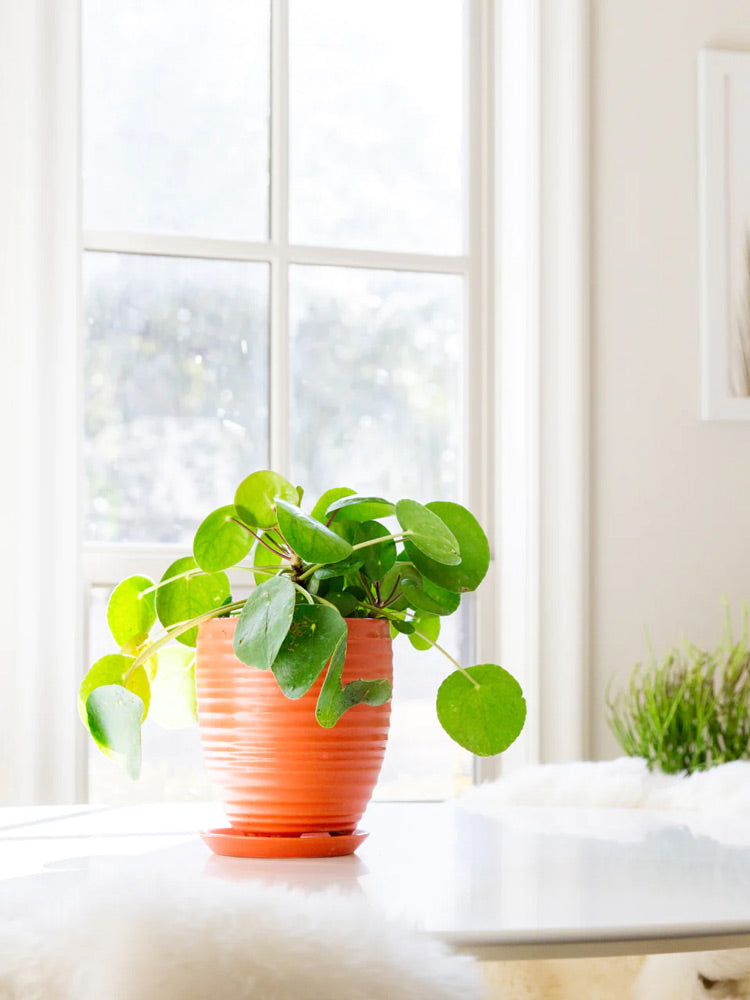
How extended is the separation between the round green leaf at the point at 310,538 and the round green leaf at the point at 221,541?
7cm

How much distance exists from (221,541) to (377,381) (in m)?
1.25

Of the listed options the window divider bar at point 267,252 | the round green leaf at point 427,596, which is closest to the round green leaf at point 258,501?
the round green leaf at point 427,596

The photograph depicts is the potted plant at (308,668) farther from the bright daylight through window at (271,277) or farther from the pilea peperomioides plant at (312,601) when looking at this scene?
the bright daylight through window at (271,277)

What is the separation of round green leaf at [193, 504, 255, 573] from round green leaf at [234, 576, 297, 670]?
69 millimetres

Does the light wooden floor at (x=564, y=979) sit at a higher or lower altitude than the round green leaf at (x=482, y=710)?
lower

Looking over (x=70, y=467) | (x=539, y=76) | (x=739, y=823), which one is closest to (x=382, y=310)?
(x=539, y=76)

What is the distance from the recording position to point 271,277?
1980 mm

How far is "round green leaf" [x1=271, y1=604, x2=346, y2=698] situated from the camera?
74cm

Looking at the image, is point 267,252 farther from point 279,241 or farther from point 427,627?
point 427,627

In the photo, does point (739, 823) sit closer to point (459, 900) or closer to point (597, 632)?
point (459, 900)

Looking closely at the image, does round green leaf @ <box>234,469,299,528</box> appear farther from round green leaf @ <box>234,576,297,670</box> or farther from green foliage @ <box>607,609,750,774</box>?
green foliage @ <box>607,609,750,774</box>

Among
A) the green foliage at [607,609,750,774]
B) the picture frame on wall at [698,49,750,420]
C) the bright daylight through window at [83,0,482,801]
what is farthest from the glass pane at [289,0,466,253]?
the green foliage at [607,609,750,774]

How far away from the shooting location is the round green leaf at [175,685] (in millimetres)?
917

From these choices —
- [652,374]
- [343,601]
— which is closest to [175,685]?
[343,601]
